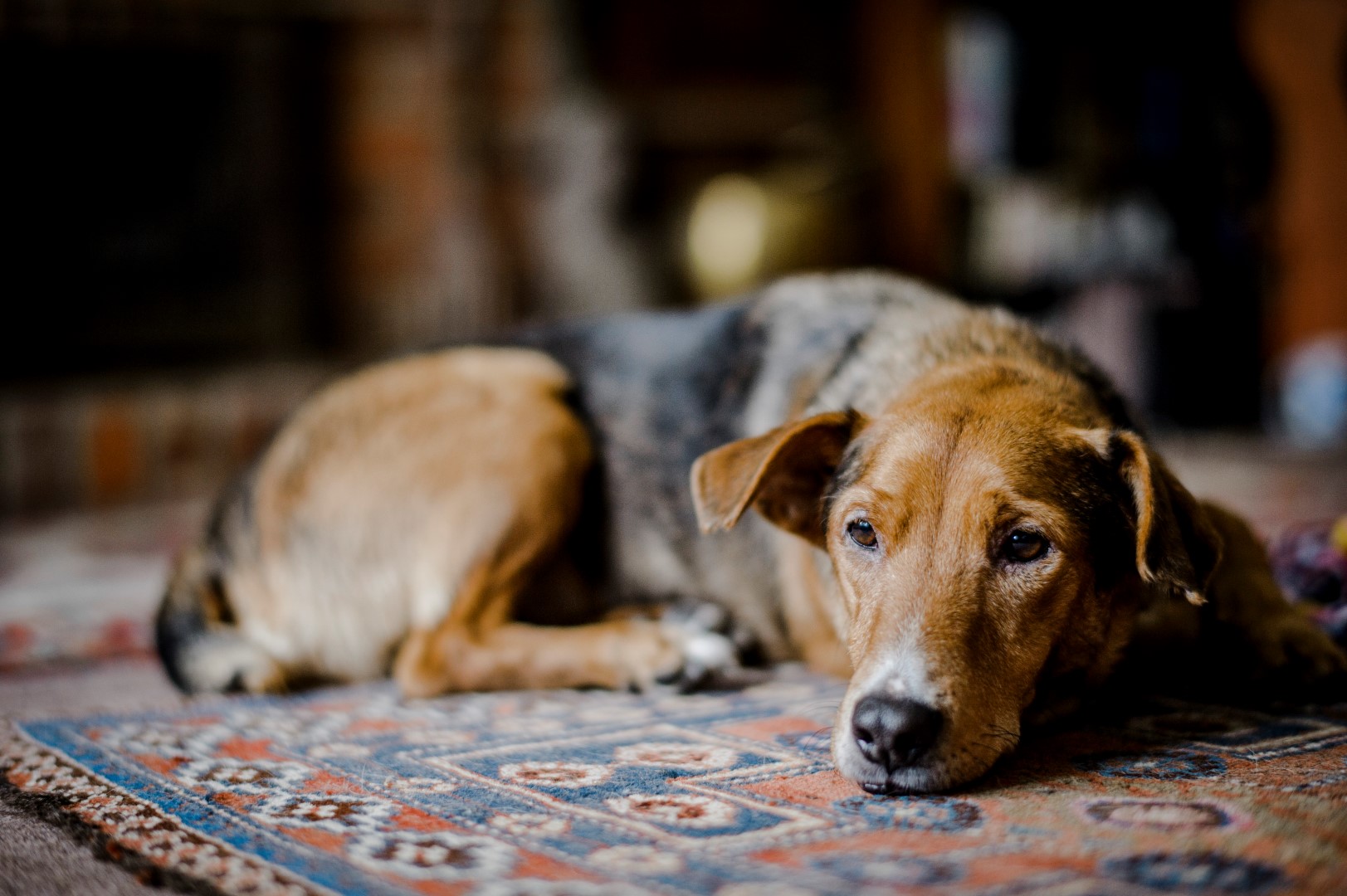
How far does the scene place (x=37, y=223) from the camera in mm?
7148

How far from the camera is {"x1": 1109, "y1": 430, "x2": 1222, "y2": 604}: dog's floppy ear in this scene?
1.94 meters

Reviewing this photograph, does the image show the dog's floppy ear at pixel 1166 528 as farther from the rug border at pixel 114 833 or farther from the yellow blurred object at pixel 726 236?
the yellow blurred object at pixel 726 236

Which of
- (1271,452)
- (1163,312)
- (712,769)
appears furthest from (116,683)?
(1163,312)

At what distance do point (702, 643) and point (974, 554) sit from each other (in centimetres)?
96

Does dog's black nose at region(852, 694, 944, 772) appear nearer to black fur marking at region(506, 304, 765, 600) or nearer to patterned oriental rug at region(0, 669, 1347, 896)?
patterned oriental rug at region(0, 669, 1347, 896)

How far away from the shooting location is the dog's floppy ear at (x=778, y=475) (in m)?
2.22

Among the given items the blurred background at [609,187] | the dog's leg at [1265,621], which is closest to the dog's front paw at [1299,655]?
the dog's leg at [1265,621]

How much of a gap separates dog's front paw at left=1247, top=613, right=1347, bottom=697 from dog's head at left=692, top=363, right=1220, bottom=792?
0.40m

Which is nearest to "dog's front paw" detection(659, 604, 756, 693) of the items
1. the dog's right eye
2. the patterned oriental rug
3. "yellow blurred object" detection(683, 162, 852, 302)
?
the patterned oriental rug

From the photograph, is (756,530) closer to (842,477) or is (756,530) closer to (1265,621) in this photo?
(842,477)

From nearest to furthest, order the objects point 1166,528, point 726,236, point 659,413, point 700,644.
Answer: point 1166,528 → point 700,644 → point 659,413 → point 726,236

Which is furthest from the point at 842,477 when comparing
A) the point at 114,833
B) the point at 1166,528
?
the point at 114,833

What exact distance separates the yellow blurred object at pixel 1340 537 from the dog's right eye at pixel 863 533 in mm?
1415

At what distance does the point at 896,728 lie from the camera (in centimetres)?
179
